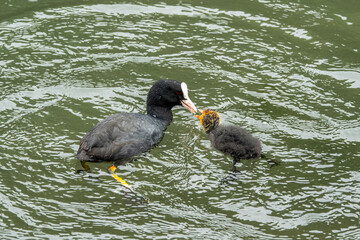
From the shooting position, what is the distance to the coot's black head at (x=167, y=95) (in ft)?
26.0

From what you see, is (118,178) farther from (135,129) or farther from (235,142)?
(235,142)

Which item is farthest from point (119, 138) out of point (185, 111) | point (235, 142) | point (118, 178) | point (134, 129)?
point (185, 111)

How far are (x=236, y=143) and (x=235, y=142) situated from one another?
21 mm

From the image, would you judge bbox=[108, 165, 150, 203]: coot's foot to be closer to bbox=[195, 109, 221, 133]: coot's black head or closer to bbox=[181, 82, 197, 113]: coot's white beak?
bbox=[195, 109, 221, 133]: coot's black head

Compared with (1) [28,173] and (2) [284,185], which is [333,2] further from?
(1) [28,173]

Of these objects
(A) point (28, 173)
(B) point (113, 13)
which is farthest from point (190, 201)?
(B) point (113, 13)

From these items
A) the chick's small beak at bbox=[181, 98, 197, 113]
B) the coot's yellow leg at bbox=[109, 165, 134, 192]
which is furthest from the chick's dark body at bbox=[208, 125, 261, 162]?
the coot's yellow leg at bbox=[109, 165, 134, 192]

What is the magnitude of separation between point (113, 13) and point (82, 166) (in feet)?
14.6

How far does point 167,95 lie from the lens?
26.3 feet

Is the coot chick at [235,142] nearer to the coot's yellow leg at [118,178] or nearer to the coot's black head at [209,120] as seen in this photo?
the coot's black head at [209,120]

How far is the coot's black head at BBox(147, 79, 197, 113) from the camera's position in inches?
312

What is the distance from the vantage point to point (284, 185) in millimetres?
Result: 6633

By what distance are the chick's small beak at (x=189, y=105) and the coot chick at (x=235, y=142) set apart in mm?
392

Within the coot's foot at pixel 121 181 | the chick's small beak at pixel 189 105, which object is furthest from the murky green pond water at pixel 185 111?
the chick's small beak at pixel 189 105
